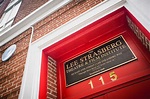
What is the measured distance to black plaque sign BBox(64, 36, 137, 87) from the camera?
7.83 feet

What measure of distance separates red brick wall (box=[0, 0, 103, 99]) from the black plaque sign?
0.39m

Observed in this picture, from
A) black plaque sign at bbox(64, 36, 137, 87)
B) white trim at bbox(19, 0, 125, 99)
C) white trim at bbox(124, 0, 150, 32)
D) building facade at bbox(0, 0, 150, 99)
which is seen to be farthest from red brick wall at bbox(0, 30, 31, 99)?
white trim at bbox(124, 0, 150, 32)

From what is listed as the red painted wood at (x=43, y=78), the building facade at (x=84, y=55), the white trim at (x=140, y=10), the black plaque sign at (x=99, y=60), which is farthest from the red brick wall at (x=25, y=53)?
the white trim at (x=140, y=10)

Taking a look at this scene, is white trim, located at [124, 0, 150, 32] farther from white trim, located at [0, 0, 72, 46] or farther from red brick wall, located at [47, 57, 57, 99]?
red brick wall, located at [47, 57, 57, 99]

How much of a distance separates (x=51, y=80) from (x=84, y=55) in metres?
0.87

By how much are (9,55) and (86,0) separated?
247 centimetres

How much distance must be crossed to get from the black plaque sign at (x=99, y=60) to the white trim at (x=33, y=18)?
1747 millimetres

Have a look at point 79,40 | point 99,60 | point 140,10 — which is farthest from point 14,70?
point 140,10

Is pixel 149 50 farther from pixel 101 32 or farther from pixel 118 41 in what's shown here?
pixel 101 32

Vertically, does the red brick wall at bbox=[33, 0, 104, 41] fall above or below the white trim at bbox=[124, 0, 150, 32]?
above

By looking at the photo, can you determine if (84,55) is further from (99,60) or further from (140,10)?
(140,10)

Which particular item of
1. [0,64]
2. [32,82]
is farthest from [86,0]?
[0,64]

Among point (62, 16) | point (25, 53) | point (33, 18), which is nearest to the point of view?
point (25, 53)

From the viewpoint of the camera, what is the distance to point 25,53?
3.41 meters
